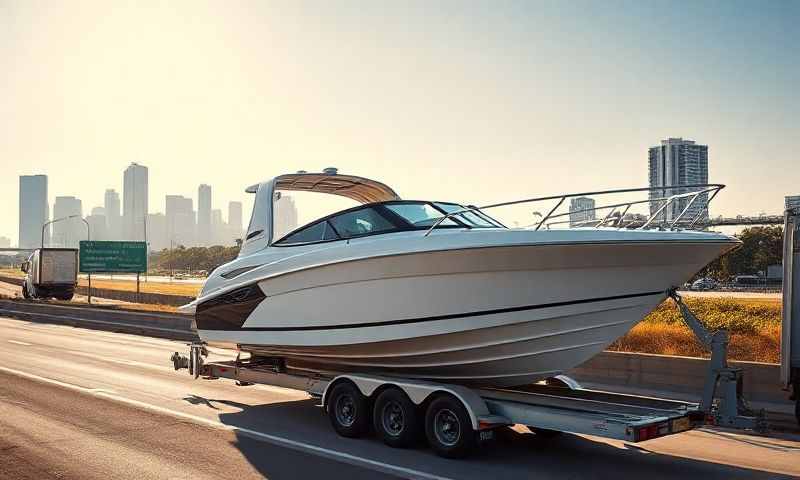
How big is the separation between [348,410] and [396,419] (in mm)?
825

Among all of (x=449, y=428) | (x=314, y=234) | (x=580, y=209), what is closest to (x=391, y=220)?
(x=314, y=234)

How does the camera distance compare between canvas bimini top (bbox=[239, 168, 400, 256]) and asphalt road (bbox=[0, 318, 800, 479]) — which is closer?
asphalt road (bbox=[0, 318, 800, 479])

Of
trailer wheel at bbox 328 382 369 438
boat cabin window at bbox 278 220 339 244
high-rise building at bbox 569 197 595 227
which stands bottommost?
trailer wheel at bbox 328 382 369 438

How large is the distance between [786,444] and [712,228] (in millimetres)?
2713

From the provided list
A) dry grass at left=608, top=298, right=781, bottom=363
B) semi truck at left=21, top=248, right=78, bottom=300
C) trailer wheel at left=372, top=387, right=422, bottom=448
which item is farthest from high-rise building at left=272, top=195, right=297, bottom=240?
semi truck at left=21, top=248, right=78, bottom=300

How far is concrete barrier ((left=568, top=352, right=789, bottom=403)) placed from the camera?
10664 mm

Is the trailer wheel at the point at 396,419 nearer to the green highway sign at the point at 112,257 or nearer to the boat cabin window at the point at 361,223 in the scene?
the boat cabin window at the point at 361,223

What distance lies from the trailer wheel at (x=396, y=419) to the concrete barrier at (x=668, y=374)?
4431mm

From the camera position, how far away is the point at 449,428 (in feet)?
26.6

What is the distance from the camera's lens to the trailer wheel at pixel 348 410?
29.6 ft

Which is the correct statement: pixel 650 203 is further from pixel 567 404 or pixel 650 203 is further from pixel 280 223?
pixel 280 223

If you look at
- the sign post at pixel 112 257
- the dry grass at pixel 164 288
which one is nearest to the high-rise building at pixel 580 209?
the dry grass at pixel 164 288

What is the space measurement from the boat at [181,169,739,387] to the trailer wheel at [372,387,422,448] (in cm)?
50

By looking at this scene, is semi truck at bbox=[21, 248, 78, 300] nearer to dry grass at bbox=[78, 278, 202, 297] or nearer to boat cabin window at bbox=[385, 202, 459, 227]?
dry grass at bbox=[78, 278, 202, 297]
